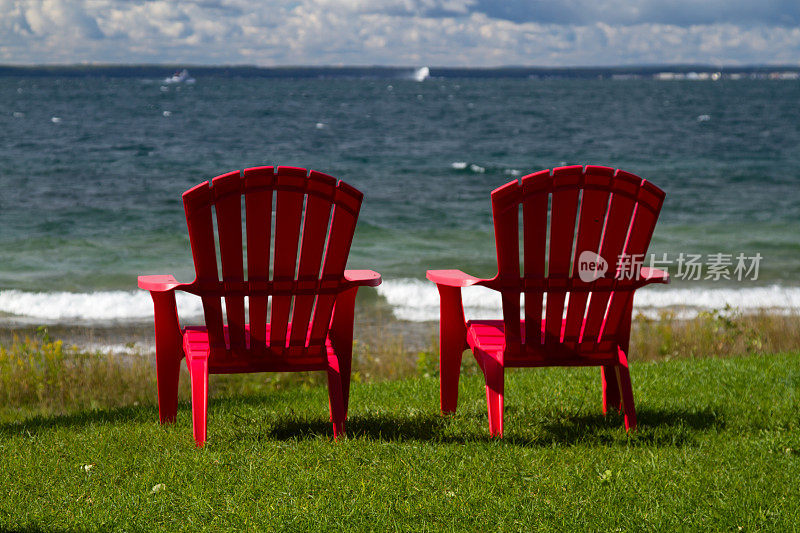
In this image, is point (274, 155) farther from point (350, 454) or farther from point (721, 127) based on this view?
point (350, 454)

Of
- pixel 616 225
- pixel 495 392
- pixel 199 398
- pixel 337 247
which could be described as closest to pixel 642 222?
pixel 616 225

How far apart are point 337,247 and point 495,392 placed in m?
1.01

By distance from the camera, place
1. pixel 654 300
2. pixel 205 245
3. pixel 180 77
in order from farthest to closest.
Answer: pixel 180 77 → pixel 654 300 → pixel 205 245

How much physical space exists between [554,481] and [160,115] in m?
52.7

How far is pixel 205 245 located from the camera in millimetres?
3545

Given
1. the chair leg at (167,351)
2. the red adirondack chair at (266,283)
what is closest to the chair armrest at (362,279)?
the red adirondack chair at (266,283)

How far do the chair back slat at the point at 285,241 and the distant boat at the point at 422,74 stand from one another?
5971 inches

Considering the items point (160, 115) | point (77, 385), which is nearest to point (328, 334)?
point (77, 385)

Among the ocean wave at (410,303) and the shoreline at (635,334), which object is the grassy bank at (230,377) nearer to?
the shoreline at (635,334)

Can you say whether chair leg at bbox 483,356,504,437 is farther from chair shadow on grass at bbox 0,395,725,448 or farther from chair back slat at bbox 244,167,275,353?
chair back slat at bbox 244,167,275,353

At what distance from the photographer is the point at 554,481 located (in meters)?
3.13

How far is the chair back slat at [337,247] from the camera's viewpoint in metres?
3.60

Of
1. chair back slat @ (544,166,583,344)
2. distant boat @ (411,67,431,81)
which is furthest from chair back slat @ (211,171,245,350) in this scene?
distant boat @ (411,67,431,81)

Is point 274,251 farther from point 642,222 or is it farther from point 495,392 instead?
point 642,222
